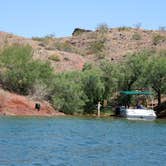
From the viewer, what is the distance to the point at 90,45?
14562 cm

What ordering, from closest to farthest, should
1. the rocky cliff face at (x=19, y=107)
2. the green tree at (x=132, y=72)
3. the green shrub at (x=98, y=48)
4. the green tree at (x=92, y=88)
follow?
the rocky cliff face at (x=19, y=107) → the green tree at (x=92, y=88) → the green tree at (x=132, y=72) → the green shrub at (x=98, y=48)

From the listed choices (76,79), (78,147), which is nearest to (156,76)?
(76,79)

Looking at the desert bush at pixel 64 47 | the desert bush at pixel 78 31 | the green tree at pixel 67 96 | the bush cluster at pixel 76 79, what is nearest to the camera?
the green tree at pixel 67 96

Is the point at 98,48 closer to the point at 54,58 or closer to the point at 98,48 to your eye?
the point at 98,48

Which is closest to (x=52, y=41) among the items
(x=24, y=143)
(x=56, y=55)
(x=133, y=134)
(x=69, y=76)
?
(x=56, y=55)

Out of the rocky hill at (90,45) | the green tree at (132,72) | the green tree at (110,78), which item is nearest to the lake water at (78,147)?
the green tree at (110,78)

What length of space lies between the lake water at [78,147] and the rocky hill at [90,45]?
6087 centimetres

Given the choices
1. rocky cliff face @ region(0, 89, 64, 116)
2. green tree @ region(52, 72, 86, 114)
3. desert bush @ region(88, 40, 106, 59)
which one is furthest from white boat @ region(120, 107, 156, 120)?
desert bush @ region(88, 40, 106, 59)

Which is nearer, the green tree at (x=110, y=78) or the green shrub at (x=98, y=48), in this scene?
the green tree at (x=110, y=78)

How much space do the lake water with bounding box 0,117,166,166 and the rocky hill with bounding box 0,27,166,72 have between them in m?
60.9

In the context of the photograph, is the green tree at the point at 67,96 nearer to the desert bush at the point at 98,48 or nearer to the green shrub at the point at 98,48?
the desert bush at the point at 98,48

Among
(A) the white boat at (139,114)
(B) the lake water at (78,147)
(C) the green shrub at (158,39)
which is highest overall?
(C) the green shrub at (158,39)

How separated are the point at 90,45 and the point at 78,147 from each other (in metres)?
109

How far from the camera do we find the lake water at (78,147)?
30.4 m
